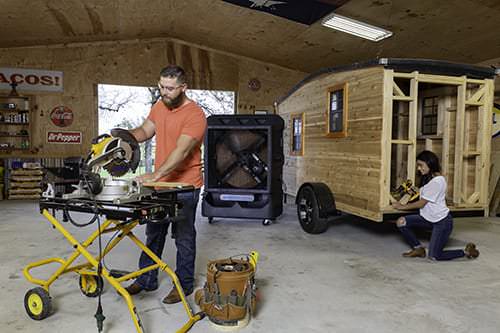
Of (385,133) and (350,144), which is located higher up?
(385,133)

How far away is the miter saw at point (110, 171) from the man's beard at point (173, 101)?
371mm

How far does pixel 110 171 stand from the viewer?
2.15 metres

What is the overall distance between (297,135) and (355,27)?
1938 millimetres

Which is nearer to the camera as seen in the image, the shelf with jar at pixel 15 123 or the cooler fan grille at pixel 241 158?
the cooler fan grille at pixel 241 158

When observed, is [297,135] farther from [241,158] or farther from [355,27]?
[355,27]

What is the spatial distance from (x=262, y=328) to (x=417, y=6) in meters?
4.72

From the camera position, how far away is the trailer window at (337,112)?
14.5 ft

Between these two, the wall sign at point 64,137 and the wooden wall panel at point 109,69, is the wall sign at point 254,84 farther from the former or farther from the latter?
the wall sign at point 64,137

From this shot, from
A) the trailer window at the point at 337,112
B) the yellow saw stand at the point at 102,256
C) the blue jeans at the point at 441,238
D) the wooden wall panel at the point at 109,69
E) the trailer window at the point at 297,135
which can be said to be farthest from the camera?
the wooden wall panel at the point at 109,69

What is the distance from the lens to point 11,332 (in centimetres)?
218

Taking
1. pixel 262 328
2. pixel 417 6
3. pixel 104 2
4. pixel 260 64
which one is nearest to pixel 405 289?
pixel 262 328

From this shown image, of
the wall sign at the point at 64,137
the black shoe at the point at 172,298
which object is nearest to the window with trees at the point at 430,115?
the black shoe at the point at 172,298

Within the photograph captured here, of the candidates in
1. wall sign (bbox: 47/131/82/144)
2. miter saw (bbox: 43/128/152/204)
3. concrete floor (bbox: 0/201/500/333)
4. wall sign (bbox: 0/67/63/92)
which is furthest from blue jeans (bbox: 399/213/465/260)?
wall sign (bbox: 0/67/63/92)

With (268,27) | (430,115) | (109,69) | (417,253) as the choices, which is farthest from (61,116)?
(417,253)
